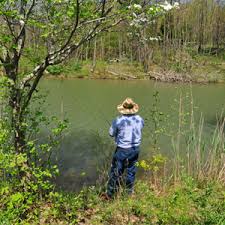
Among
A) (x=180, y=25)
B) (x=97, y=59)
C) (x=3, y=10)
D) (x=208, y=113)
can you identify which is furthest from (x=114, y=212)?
(x=180, y=25)

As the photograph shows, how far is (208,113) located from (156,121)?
10.8 m

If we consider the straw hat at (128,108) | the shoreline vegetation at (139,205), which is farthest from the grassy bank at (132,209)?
Result: the straw hat at (128,108)

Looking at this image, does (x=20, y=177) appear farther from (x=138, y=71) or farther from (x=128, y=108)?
(x=138, y=71)

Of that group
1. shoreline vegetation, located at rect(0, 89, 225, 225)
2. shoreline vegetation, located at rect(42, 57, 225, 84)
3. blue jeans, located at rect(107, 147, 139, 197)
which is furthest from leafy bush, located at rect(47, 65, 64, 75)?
shoreline vegetation, located at rect(42, 57, 225, 84)

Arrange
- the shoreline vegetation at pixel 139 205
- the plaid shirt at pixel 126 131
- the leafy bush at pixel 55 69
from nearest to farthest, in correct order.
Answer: the shoreline vegetation at pixel 139 205 → the leafy bush at pixel 55 69 → the plaid shirt at pixel 126 131

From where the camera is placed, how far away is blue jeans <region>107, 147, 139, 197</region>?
20.0 ft

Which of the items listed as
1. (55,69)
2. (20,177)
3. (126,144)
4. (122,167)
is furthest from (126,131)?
(20,177)

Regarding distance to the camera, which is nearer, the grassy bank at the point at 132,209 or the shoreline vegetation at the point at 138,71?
the grassy bank at the point at 132,209

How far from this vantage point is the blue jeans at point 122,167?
6.09 meters

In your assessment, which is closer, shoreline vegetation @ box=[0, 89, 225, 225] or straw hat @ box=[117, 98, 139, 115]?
shoreline vegetation @ box=[0, 89, 225, 225]

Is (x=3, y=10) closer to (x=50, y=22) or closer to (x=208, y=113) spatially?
(x=50, y=22)

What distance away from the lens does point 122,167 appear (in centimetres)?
620

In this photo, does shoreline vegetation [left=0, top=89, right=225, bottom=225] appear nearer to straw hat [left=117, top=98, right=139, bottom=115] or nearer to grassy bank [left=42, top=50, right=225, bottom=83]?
straw hat [left=117, top=98, right=139, bottom=115]

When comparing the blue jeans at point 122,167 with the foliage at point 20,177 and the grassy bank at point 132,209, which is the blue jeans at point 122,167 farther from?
the foliage at point 20,177
